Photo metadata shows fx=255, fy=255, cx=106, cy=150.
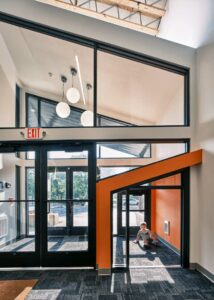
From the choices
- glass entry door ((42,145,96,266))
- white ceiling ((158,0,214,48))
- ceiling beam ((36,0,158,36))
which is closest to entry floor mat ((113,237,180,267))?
glass entry door ((42,145,96,266))

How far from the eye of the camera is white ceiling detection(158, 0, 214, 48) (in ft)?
14.0

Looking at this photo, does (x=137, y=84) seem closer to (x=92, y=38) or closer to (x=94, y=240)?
(x=92, y=38)

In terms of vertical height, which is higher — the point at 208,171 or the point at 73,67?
the point at 73,67

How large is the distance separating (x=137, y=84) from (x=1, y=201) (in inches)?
137


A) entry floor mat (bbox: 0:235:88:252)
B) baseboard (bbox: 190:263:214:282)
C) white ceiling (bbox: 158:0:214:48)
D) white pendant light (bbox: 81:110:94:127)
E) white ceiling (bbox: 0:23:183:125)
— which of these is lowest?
baseboard (bbox: 190:263:214:282)

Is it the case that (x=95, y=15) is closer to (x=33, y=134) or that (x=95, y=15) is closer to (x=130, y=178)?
(x=33, y=134)

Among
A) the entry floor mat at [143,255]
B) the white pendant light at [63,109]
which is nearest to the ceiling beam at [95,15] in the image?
the white pendant light at [63,109]

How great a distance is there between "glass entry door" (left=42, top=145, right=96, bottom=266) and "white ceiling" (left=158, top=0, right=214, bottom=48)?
113 inches

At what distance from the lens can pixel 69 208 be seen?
488 cm

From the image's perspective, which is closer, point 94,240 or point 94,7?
point 94,240

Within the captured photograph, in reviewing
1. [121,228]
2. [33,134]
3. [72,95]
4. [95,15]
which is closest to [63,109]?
[72,95]

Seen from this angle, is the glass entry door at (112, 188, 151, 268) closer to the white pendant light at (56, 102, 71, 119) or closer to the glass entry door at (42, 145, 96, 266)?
the glass entry door at (42, 145, 96, 266)

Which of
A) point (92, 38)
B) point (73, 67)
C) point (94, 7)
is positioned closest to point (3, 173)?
point (73, 67)

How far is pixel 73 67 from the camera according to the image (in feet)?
16.5
